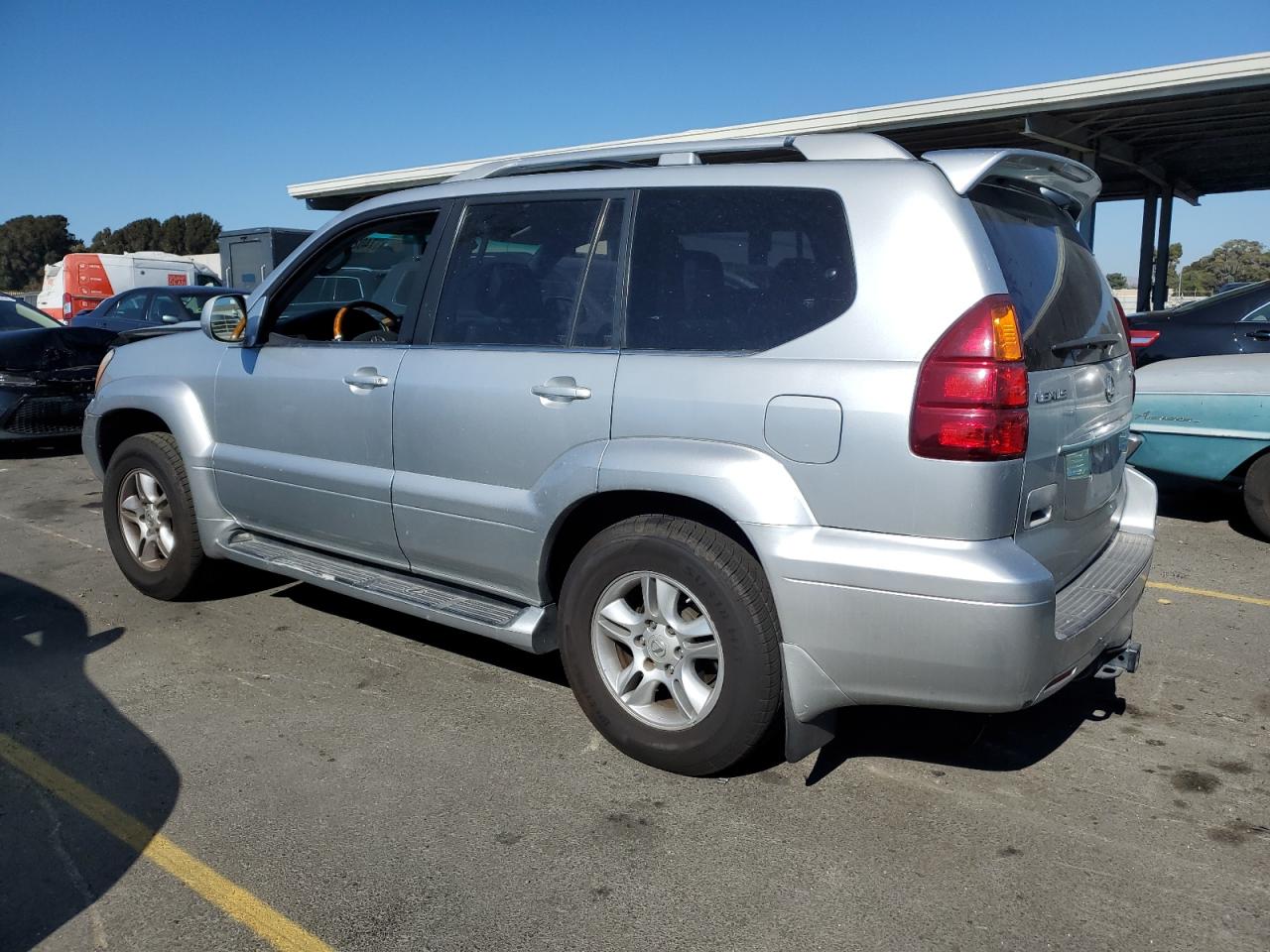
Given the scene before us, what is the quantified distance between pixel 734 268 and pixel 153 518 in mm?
3419

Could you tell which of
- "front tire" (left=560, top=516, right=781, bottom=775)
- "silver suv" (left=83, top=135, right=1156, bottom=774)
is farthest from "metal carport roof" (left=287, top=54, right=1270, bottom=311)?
"front tire" (left=560, top=516, right=781, bottom=775)

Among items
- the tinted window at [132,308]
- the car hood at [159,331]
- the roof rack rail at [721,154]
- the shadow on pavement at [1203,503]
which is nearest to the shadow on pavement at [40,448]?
the car hood at [159,331]

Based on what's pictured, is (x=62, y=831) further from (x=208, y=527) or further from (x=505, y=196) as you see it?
(x=505, y=196)

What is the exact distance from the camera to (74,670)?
4.46 metres

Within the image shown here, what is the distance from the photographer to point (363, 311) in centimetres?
507

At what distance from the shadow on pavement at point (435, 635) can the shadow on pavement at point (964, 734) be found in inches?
47.3

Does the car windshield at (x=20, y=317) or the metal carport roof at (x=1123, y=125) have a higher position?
the metal carport roof at (x=1123, y=125)

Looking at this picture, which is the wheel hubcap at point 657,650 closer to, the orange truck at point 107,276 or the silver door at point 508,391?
the silver door at point 508,391

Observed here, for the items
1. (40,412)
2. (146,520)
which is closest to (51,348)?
(40,412)

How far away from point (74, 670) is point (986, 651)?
373cm

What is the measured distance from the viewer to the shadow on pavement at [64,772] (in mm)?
2803

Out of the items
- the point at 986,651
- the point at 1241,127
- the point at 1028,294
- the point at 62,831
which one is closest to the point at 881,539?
the point at 986,651

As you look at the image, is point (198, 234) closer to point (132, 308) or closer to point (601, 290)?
point (132, 308)

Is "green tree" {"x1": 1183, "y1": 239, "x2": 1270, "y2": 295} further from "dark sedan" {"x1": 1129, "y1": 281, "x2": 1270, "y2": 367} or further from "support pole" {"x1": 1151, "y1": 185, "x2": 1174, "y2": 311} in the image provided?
"dark sedan" {"x1": 1129, "y1": 281, "x2": 1270, "y2": 367}
